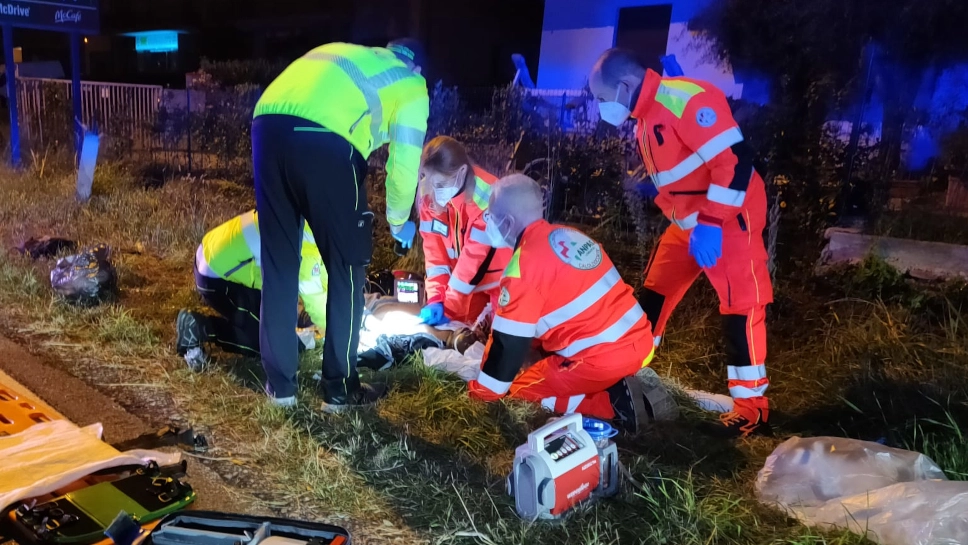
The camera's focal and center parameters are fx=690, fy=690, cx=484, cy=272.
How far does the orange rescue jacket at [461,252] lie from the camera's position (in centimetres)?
404

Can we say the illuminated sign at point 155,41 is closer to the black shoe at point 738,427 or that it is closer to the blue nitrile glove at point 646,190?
the blue nitrile glove at point 646,190

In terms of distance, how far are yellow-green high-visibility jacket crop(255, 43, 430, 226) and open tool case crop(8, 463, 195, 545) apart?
5.15ft

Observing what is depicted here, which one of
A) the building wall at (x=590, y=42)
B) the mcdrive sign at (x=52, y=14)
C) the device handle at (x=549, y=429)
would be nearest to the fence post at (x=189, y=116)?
the mcdrive sign at (x=52, y=14)

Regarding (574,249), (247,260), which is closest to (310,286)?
(247,260)

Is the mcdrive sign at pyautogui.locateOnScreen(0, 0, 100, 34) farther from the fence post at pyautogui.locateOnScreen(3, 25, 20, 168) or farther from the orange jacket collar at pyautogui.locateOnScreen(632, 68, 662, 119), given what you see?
the orange jacket collar at pyautogui.locateOnScreen(632, 68, 662, 119)

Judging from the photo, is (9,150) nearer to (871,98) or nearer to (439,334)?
(439,334)

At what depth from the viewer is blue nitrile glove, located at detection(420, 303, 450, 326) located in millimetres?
4312

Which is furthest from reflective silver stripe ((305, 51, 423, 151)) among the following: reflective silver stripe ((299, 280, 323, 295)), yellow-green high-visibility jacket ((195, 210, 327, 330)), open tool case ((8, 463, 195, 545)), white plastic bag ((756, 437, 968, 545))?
white plastic bag ((756, 437, 968, 545))

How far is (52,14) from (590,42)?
6932 millimetres

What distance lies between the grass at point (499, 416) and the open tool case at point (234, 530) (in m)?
0.36

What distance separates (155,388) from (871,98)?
5211 mm

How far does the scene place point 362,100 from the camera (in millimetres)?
3008

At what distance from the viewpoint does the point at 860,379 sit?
3869 mm

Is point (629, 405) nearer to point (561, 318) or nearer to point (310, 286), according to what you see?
point (561, 318)
